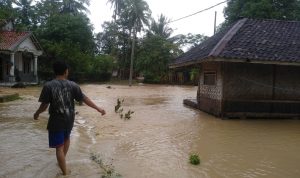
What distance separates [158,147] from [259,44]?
261 inches

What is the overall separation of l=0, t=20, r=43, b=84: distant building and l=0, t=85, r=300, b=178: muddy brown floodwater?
16728 millimetres

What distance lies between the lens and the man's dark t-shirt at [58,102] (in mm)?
4852

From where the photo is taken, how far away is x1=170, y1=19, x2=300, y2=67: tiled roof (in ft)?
37.3

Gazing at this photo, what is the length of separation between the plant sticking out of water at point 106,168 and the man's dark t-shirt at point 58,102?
97 centimetres

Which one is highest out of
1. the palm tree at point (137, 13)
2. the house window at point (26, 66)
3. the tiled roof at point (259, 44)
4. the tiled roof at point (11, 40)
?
the palm tree at point (137, 13)

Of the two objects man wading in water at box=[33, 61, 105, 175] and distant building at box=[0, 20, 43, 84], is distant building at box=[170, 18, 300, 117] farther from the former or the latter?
distant building at box=[0, 20, 43, 84]

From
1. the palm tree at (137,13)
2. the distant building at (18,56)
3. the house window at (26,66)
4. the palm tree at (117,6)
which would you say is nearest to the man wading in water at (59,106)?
the distant building at (18,56)

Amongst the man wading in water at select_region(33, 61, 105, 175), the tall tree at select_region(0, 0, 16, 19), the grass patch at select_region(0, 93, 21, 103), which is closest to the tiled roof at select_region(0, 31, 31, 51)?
the grass patch at select_region(0, 93, 21, 103)

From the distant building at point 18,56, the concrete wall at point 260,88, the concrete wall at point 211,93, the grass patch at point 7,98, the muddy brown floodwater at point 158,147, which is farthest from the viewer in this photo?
the distant building at point 18,56

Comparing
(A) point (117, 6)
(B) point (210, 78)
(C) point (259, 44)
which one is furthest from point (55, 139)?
(A) point (117, 6)

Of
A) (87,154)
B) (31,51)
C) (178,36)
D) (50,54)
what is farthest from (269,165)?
(178,36)

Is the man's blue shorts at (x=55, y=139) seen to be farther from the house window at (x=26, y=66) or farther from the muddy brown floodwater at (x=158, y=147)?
the house window at (x=26, y=66)

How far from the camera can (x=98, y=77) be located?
4297cm

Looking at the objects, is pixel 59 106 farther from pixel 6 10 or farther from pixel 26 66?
pixel 26 66
